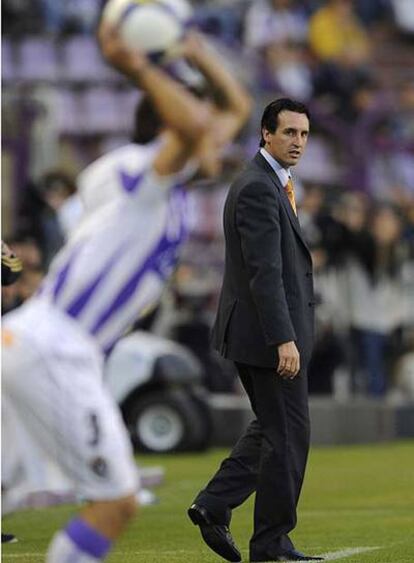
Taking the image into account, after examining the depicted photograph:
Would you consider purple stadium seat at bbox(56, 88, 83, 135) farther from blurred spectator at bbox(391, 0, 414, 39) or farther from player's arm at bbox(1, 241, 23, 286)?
player's arm at bbox(1, 241, 23, 286)

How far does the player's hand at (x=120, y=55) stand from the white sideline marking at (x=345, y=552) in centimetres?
325

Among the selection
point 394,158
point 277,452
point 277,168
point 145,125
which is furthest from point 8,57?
point 277,452

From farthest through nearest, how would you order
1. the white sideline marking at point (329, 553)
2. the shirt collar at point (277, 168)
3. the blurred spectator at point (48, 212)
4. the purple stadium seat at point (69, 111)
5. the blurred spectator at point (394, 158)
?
the blurred spectator at point (394, 158) → the purple stadium seat at point (69, 111) → the blurred spectator at point (48, 212) → the white sideline marking at point (329, 553) → the shirt collar at point (277, 168)

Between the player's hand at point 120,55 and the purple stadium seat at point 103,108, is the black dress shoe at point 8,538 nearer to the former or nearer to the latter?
the player's hand at point 120,55

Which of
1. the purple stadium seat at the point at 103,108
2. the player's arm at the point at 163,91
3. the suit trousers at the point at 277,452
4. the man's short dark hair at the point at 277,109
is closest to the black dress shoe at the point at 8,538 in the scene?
the suit trousers at the point at 277,452

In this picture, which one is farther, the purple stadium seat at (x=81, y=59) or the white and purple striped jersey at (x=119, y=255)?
the purple stadium seat at (x=81, y=59)

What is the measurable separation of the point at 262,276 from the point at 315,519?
3.36 metres

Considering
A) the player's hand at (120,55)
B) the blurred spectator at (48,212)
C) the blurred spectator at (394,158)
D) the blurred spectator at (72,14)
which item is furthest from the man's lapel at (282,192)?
the blurred spectator at (72,14)

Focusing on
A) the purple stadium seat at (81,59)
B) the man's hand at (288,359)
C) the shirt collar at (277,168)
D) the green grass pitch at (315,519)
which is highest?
the purple stadium seat at (81,59)

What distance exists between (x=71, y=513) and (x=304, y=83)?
13025mm

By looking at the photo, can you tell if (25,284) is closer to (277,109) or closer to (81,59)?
(277,109)

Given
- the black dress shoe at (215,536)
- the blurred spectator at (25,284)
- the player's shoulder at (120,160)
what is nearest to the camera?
the player's shoulder at (120,160)

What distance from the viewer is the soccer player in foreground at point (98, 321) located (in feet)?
22.6

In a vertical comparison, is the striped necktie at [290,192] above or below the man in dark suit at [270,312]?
above
